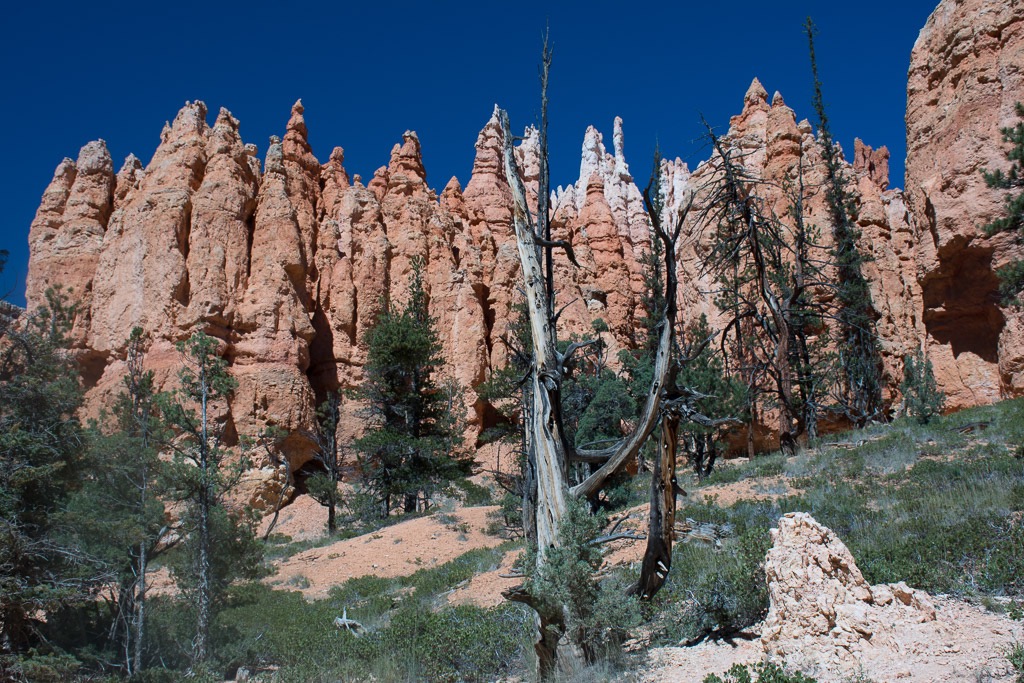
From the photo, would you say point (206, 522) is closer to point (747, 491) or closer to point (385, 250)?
point (747, 491)

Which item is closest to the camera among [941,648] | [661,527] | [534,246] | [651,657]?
[941,648]

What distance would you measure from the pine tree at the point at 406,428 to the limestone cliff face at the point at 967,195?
55.5 feet

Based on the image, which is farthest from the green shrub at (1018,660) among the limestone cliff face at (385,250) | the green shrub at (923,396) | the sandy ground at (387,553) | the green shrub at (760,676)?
the limestone cliff face at (385,250)

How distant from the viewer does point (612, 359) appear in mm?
34938

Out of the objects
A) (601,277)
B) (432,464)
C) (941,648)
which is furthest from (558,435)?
(601,277)

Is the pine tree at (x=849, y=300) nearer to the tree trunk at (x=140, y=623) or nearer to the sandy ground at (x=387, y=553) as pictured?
the sandy ground at (x=387, y=553)

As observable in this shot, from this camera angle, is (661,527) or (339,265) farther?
(339,265)

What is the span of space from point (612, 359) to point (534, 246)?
28.8 m

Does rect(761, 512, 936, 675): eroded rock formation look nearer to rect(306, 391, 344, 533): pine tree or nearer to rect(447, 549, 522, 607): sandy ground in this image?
rect(447, 549, 522, 607): sandy ground

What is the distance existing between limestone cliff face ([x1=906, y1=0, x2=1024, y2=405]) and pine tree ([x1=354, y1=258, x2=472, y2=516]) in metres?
16.9

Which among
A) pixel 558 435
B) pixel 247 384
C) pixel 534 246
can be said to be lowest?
pixel 558 435

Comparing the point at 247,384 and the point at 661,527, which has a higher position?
the point at 247,384

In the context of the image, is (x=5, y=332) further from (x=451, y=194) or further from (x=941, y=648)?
(x=451, y=194)

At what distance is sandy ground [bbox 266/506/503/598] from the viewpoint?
1480 centimetres
